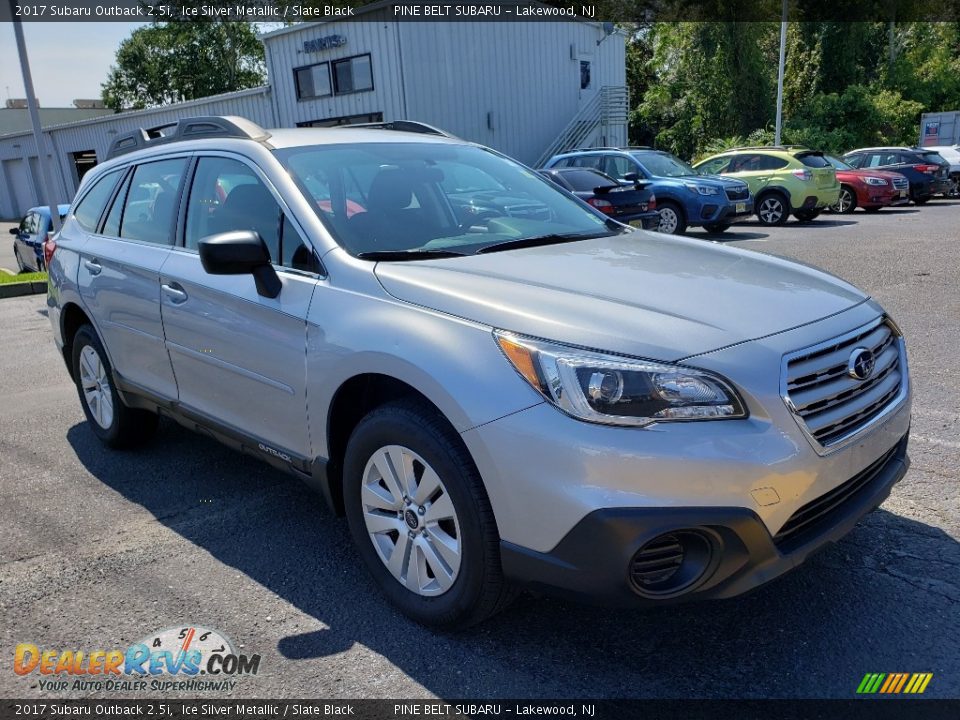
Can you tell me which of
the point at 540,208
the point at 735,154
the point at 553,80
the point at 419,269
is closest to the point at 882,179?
the point at 735,154

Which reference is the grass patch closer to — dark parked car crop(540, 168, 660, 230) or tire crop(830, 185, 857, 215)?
dark parked car crop(540, 168, 660, 230)

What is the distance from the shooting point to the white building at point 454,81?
22.5m

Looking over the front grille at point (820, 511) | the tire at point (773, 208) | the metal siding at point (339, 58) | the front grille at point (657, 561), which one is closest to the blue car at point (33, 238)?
the metal siding at point (339, 58)

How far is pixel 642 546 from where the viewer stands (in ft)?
7.35

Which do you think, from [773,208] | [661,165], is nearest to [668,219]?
[661,165]

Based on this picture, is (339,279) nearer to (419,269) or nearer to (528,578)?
(419,269)

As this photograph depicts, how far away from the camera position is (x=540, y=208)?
386 centimetres

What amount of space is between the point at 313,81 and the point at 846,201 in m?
16.0

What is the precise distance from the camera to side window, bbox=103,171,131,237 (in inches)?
179

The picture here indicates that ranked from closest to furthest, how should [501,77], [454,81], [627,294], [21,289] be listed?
[627,294] → [21,289] → [454,81] → [501,77]

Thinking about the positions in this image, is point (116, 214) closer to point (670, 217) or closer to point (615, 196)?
point (615, 196)

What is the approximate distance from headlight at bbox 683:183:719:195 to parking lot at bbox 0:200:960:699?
1005cm

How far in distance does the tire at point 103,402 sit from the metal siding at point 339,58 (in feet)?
60.2

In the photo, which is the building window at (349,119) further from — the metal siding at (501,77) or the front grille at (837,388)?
the front grille at (837,388)
